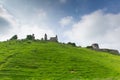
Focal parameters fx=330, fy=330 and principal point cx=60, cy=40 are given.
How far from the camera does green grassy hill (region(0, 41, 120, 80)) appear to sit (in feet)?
326

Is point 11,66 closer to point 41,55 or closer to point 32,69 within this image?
point 32,69

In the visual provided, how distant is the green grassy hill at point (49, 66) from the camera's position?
99.4m

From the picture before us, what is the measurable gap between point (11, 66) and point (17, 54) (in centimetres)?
1705

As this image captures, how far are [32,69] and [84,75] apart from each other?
17.2 meters

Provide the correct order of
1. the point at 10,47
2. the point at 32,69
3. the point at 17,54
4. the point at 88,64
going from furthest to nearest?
the point at 10,47, the point at 17,54, the point at 88,64, the point at 32,69

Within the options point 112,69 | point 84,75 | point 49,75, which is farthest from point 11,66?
point 112,69

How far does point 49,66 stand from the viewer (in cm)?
11081

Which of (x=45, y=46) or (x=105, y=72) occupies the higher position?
(x=45, y=46)

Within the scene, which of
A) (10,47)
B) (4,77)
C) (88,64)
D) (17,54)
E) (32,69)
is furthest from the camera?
(10,47)

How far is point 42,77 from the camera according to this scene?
320 ft

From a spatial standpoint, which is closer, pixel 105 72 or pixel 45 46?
pixel 105 72

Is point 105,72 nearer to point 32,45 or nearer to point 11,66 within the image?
point 11,66

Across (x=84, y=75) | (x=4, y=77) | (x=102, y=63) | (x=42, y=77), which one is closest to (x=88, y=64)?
(x=102, y=63)

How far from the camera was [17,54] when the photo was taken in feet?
408
